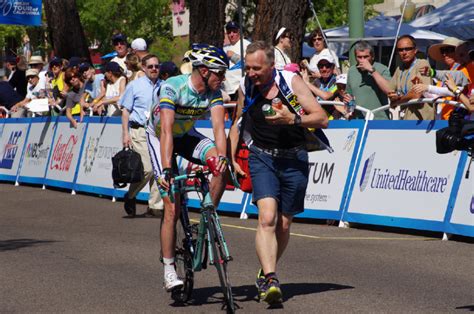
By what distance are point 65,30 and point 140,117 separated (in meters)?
13.6

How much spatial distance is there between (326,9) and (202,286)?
119 ft

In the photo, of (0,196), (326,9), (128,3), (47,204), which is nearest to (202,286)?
(47,204)

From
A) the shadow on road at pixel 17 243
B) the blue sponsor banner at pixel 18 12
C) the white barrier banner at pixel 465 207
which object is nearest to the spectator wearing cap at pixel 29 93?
the blue sponsor banner at pixel 18 12

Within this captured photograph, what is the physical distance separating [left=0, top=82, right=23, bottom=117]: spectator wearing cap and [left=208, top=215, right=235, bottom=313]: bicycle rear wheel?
61.0 ft

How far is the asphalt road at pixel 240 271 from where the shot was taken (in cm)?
886

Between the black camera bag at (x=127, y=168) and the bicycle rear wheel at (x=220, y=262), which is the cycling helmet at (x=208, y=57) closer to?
the bicycle rear wheel at (x=220, y=262)

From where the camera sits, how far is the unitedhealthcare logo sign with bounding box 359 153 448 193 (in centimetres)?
1304

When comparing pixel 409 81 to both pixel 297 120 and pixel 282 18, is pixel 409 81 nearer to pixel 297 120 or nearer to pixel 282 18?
pixel 282 18

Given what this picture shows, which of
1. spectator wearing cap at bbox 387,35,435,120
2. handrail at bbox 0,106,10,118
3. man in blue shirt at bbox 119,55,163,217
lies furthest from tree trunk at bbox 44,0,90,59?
spectator wearing cap at bbox 387,35,435,120

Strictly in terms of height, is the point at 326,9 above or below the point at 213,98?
below

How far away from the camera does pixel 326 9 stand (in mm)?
45156

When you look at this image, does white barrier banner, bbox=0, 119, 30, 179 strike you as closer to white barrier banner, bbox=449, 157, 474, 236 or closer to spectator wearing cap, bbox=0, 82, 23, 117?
spectator wearing cap, bbox=0, 82, 23, 117

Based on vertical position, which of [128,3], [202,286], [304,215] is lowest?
[128,3]

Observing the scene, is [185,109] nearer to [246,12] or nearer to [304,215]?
[304,215]
